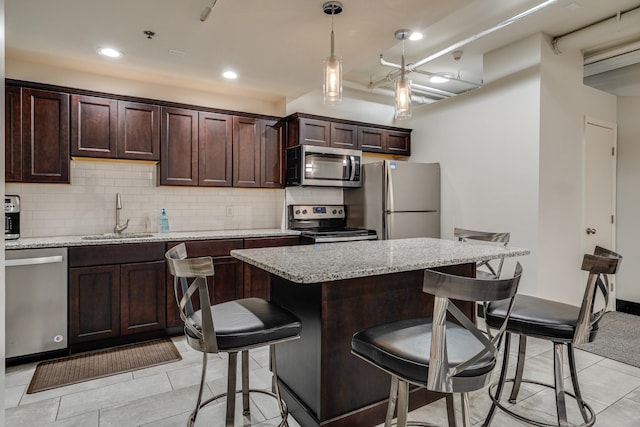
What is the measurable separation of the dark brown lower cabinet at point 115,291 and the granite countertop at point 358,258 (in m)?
1.49

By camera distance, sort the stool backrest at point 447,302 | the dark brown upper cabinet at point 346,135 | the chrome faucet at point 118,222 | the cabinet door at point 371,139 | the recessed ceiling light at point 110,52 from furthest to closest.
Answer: the cabinet door at point 371,139, the dark brown upper cabinet at point 346,135, the chrome faucet at point 118,222, the recessed ceiling light at point 110,52, the stool backrest at point 447,302

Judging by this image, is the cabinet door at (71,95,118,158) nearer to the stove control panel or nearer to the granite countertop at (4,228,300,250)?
the granite countertop at (4,228,300,250)

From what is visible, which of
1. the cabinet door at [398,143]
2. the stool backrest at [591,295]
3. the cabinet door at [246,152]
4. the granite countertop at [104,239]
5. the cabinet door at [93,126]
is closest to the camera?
the stool backrest at [591,295]

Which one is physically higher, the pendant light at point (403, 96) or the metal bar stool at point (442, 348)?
the pendant light at point (403, 96)

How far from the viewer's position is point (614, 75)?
4.41 meters

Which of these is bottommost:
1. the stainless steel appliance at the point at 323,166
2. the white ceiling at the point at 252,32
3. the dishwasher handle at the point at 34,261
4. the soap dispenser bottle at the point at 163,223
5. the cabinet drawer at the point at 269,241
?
the dishwasher handle at the point at 34,261

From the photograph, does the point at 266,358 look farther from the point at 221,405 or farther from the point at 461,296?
the point at 461,296

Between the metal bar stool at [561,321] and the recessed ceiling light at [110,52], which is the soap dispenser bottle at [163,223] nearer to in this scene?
the recessed ceiling light at [110,52]

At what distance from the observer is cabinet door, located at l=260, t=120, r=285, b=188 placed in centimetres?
416

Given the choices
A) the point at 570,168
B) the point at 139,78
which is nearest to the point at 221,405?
the point at 139,78

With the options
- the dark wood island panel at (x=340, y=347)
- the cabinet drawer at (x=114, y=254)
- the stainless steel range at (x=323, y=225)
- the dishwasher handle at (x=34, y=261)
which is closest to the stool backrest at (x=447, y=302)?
the dark wood island panel at (x=340, y=347)

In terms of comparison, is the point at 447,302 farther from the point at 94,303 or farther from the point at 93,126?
the point at 93,126

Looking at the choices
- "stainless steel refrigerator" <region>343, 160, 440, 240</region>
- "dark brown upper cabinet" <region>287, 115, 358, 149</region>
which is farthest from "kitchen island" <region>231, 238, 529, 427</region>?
"dark brown upper cabinet" <region>287, 115, 358, 149</region>

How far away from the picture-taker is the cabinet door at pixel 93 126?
128 inches
